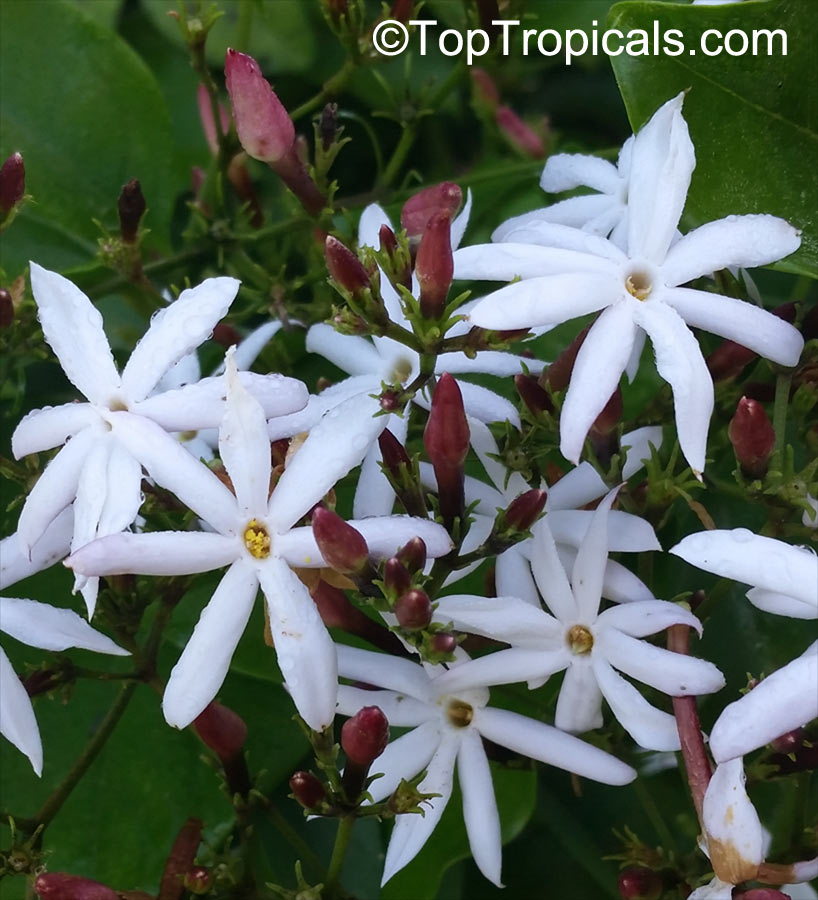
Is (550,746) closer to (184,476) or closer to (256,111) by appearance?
(184,476)

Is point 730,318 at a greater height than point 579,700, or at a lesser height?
greater

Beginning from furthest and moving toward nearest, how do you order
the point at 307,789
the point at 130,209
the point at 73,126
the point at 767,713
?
the point at 73,126
the point at 130,209
the point at 307,789
the point at 767,713

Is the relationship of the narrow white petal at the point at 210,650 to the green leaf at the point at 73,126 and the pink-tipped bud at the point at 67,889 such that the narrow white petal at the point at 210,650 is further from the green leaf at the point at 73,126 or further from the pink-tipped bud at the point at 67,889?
the green leaf at the point at 73,126

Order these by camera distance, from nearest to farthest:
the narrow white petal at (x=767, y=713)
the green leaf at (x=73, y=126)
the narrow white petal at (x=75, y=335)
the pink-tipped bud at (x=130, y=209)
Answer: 1. the narrow white petal at (x=767, y=713)
2. the narrow white petal at (x=75, y=335)
3. the pink-tipped bud at (x=130, y=209)
4. the green leaf at (x=73, y=126)

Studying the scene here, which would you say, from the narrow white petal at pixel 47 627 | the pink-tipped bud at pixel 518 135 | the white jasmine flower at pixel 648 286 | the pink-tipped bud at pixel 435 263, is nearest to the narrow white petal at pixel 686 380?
the white jasmine flower at pixel 648 286

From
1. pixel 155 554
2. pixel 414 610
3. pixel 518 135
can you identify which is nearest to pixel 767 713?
pixel 414 610

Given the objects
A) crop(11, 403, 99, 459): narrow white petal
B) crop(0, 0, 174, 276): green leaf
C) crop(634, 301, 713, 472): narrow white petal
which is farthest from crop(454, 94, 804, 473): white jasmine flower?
crop(0, 0, 174, 276): green leaf

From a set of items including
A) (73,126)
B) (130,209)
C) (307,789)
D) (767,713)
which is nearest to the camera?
(767,713)

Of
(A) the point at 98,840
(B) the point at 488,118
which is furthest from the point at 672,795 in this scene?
(B) the point at 488,118
